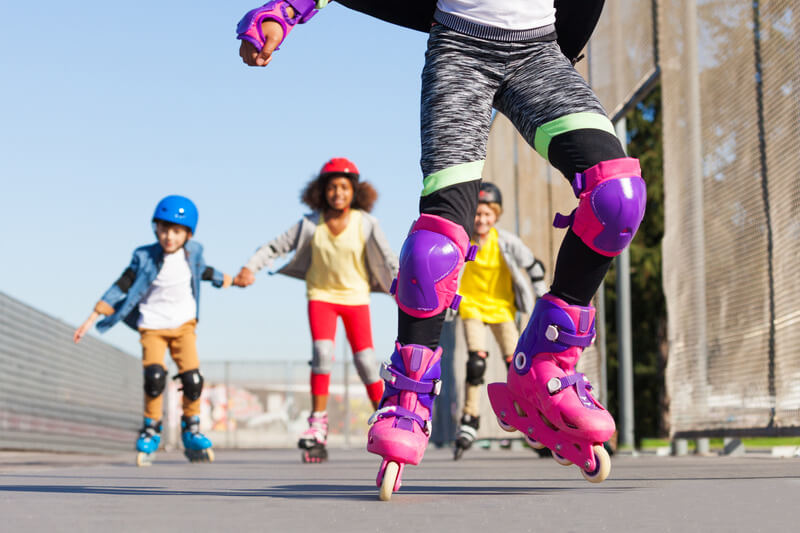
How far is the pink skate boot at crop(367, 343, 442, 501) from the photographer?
257 cm

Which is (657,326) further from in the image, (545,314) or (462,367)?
(545,314)

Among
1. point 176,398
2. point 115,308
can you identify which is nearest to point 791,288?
point 115,308

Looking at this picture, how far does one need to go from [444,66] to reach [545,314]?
0.72 meters

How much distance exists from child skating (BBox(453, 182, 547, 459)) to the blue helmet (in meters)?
1.95

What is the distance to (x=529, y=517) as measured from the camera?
1.96 metres

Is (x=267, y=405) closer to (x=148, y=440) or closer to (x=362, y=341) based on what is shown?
(x=362, y=341)

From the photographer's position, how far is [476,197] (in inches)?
114

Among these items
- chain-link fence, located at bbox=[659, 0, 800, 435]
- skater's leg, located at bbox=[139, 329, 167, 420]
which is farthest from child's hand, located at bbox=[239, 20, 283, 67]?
skater's leg, located at bbox=[139, 329, 167, 420]

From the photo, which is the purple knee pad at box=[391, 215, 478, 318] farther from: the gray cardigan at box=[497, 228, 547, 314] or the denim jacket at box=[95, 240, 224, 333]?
the gray cardigan at box=[497, 228, 547, 314]

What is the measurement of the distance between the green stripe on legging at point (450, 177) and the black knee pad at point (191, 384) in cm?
470

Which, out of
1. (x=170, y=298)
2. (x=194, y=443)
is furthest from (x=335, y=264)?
(x=194, y=443)

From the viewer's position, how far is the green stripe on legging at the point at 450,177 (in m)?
2.84

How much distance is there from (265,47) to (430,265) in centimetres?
70

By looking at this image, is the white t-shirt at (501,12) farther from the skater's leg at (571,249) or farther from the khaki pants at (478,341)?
the khaki pants at (478,341)
